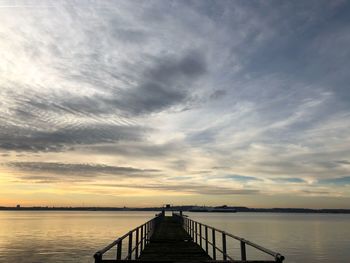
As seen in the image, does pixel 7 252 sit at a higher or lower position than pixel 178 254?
lower

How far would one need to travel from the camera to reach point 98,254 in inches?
256

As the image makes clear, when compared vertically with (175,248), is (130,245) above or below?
above

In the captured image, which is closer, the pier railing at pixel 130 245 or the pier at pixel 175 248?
the pier railing at pixel 130 245

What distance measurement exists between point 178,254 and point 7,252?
3492 centimetres

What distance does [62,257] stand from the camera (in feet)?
125

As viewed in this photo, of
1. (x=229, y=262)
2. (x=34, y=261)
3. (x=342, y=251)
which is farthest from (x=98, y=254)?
(x=342, y=251)

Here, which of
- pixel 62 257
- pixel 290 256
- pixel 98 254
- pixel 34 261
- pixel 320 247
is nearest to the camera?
pixel 98 254

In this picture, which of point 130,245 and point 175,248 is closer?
point 130,245

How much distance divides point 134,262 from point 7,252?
140 ft

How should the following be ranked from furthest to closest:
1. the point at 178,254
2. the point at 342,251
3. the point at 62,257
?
the point at 342,251
the point at 62,257
the point at 178,254

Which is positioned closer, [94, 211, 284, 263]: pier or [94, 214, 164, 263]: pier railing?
[94, 214, 164, 263]: pier railing

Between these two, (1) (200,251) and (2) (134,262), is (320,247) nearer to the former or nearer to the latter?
(1) (200,251)

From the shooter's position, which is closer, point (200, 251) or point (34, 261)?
point (200, 251)

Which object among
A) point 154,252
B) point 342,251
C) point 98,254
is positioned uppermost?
point 98,254
